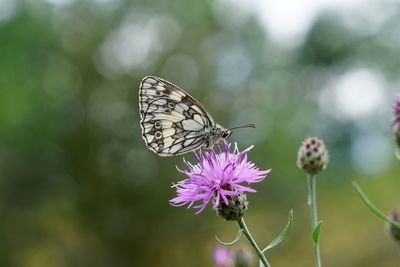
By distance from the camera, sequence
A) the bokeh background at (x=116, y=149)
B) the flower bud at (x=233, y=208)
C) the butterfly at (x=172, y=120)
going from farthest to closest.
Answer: the bokeh background at (x=116, y=149) < the butterfly at (x=172, y=120) < the flower bud at (x=233, y=208)

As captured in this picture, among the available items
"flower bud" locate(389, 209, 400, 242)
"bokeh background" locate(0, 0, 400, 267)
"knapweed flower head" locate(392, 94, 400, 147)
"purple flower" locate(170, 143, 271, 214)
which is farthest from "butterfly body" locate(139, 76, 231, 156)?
"bokeh background" locate(0, 0, 400, 267)

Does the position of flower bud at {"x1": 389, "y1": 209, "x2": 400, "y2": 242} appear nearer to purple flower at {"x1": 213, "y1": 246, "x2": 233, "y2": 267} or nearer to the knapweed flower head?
the knapweed flower head

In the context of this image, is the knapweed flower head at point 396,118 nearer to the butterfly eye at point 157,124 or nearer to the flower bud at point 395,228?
the flower bud at point 395,228

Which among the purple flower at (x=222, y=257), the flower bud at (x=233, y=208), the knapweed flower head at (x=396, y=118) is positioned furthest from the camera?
the purple flower at (x=222, y=257)

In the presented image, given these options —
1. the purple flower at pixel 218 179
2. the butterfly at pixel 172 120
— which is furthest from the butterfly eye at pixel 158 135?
the purple flower at pixel 218 179

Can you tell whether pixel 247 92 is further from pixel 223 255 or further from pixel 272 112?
pixel 223 255

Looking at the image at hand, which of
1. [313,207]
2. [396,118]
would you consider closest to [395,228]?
[313,207]
